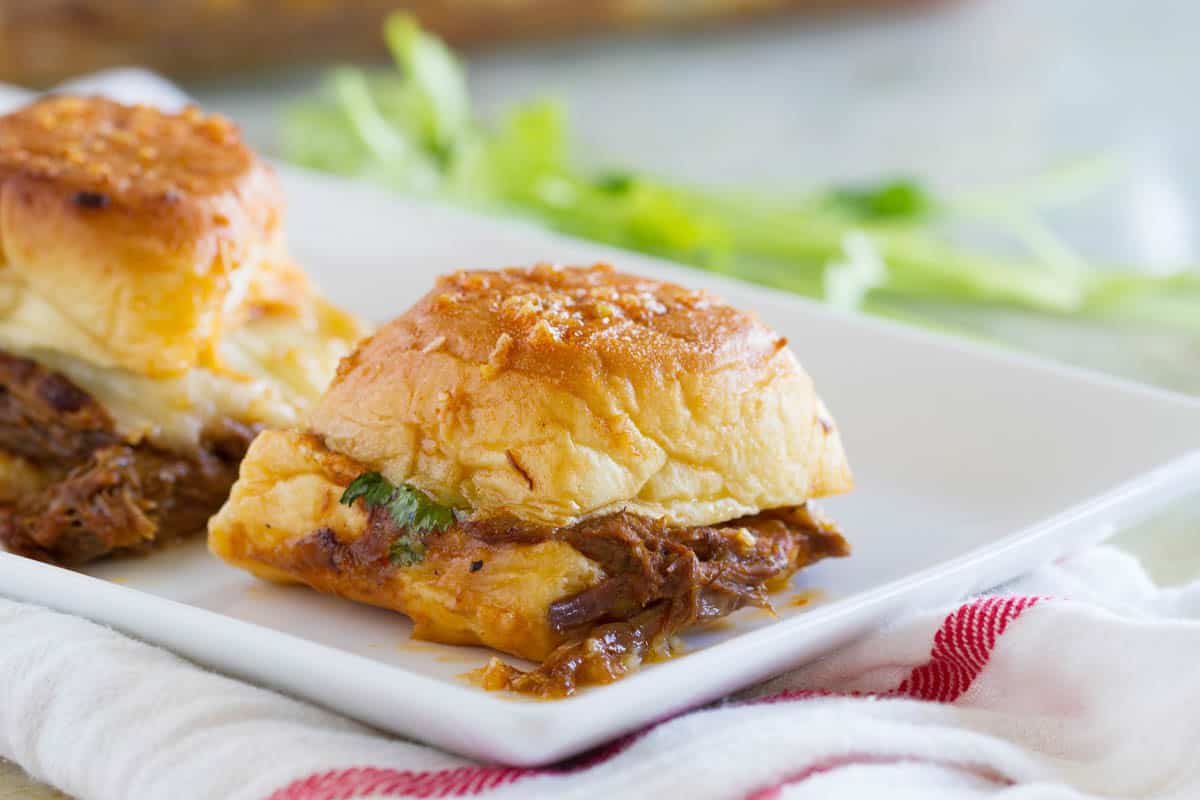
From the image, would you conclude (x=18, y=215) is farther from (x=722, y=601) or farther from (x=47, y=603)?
(x=722, y=601)

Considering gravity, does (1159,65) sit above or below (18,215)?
above

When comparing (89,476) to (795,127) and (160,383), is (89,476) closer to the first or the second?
(160,383)

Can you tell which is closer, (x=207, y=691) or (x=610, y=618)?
(x=207, y=691)

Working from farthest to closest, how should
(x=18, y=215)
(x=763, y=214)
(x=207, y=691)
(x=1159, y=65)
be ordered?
1. (x=1159, y=65)
2. (x=763, y=214)
3. (x=18, y=215)
4. (x=207, y=691)

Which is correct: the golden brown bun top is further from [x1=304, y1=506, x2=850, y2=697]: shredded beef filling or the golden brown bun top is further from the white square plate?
the white square plate

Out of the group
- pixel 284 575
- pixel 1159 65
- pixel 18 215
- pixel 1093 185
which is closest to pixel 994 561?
pixel 284 575

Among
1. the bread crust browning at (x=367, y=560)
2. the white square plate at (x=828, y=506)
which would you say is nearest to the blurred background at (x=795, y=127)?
the white square plate at (x=828, y=506)
